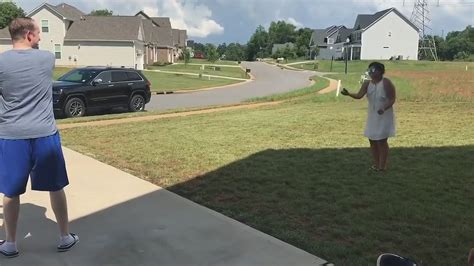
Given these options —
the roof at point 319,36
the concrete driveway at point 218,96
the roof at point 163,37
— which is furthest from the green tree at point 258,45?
the concrete driveway at point 218,96

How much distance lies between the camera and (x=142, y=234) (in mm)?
4590

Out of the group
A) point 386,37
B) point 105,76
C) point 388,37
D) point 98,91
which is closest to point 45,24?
point 105,76

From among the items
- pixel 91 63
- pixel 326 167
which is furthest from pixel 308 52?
pixel 326 167

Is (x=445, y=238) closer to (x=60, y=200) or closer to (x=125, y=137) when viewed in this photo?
(x=60, y=200)

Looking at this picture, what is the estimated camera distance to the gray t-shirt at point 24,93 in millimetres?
3787

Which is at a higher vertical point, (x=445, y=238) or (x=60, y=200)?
(x=60, y=200)

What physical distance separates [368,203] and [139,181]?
2875mm

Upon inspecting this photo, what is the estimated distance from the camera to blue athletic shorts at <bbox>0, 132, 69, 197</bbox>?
3842 millimetres

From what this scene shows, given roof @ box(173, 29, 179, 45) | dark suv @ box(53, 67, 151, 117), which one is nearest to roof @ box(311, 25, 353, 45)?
roof @ box(173, 29, 179, 45)

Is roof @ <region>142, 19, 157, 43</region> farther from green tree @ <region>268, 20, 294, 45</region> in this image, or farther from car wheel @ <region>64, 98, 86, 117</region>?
green tree @ <region>268, 20, 294, 45</region>

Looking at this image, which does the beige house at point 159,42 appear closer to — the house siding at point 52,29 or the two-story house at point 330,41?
the house siding at point 52,29

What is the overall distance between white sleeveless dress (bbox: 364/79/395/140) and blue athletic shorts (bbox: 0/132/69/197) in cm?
462

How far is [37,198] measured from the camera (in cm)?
574

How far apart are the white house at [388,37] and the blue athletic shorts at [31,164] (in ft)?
299
